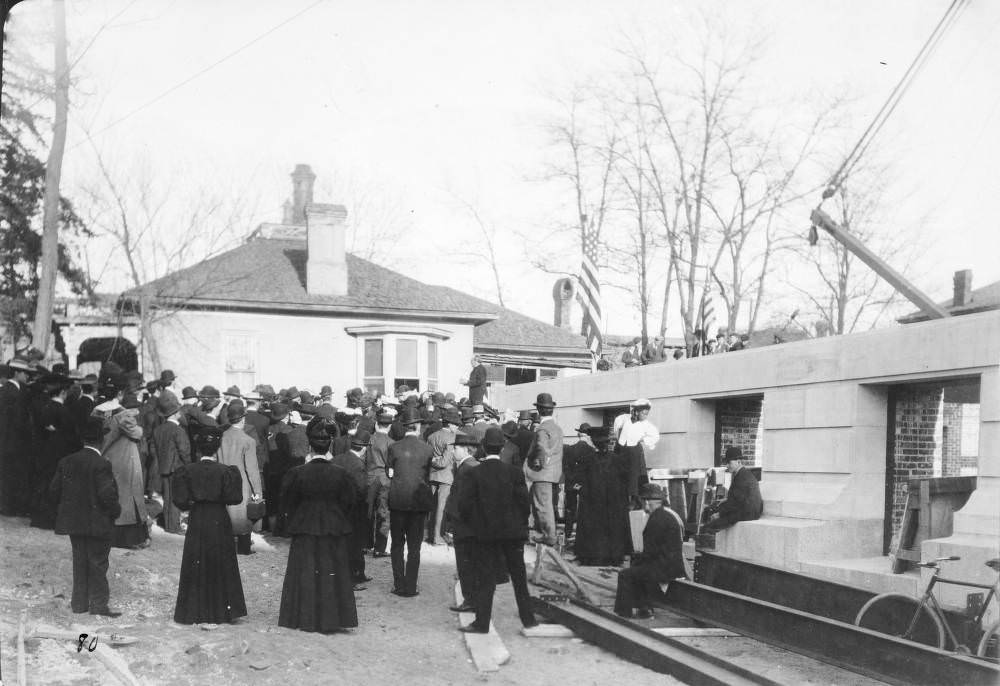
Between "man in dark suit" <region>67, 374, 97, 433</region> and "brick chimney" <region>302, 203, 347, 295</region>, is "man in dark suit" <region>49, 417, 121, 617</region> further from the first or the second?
"brick chimney" <region>302, 203, 347, 295</region>

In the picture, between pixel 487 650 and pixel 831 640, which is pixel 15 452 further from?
pixel 831 640

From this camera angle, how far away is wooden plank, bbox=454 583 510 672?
8.03 m

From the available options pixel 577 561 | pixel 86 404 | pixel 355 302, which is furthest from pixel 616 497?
pixel 355 302

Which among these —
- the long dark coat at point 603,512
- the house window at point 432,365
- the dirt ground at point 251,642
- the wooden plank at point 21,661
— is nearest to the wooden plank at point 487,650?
the dirt ground at point 251,642

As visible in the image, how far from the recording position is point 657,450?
50.2 ft

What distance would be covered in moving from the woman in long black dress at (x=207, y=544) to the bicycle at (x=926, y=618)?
5.55 metres

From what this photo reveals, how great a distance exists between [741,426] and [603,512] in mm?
3043

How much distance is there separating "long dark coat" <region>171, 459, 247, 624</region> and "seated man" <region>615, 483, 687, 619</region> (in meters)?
3.87

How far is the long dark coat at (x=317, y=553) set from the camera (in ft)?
28.0

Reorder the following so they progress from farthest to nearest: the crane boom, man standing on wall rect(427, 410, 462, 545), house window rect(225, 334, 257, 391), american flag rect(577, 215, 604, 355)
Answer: house window rect(225, 334, 257, 391)
american flag rect(577, 215, 604, 355)
the crane boom
man standing on wall rect(427, 410, 462, 545)

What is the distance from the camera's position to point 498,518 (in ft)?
30.1

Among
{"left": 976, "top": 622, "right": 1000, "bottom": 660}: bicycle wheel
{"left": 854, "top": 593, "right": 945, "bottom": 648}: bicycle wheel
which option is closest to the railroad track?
{"left": 854, "top": 593, "right": 945, "bottom": 648}: bicycle wheel

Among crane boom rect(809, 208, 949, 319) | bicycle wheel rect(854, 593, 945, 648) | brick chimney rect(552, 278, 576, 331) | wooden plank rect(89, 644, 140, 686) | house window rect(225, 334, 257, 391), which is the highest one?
brick chimney rect(552, 278, 576, 331)

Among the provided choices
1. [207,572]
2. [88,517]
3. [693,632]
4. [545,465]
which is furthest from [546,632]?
[88,517]
